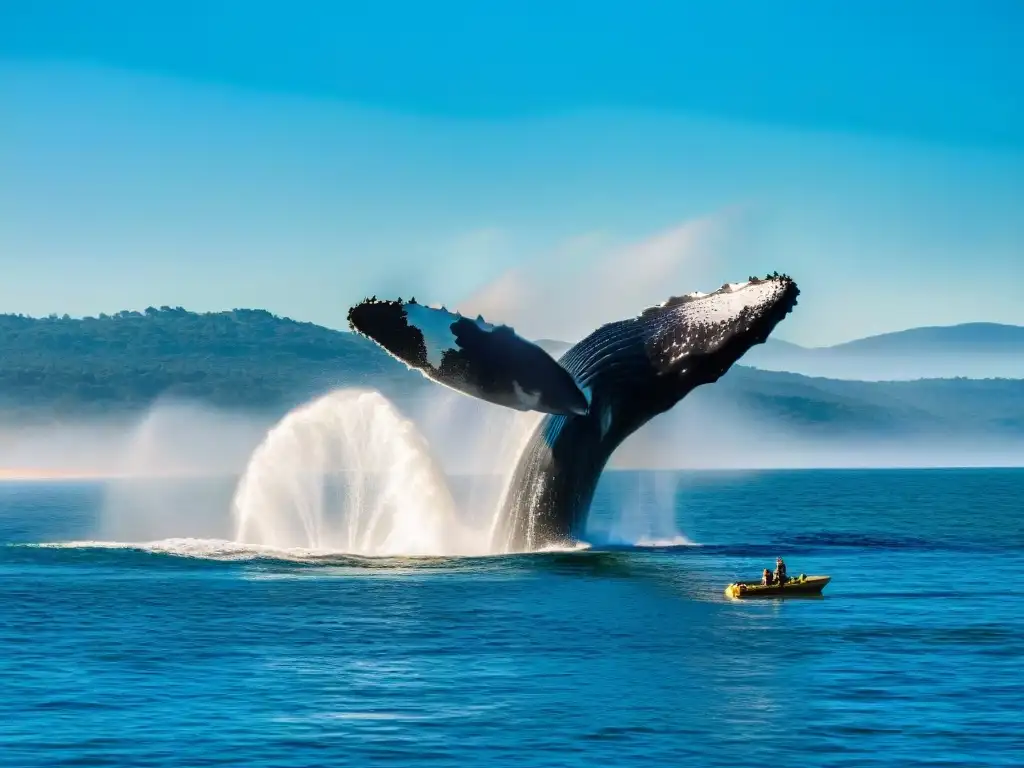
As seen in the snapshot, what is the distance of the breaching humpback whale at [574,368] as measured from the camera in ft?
82.1

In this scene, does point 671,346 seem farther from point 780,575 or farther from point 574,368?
point 780,575

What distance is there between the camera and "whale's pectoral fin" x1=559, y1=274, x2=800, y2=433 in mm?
27297

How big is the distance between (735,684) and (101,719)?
814cm

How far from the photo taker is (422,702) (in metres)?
20.0

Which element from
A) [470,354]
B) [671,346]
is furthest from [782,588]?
[470,354]

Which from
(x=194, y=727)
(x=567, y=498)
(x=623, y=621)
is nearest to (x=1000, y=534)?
(x=567, y=498)

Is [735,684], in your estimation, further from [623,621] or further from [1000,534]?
[1000,534]

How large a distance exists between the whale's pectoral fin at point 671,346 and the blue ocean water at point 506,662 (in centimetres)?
370

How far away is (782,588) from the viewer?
30078 mm

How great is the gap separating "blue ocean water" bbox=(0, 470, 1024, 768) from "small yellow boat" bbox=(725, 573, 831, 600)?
35 centimetres

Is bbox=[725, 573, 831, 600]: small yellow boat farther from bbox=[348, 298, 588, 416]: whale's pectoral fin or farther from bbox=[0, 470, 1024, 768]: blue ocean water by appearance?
bbox=[348, 298, 588, 416]: whale's pectoral fin

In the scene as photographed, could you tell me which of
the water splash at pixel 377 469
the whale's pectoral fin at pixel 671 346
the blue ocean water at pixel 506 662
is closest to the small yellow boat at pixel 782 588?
the blue ocean water at pixel 506 662

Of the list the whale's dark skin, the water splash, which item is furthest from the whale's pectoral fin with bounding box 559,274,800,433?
the water splash

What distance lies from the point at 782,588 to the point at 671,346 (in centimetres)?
523
